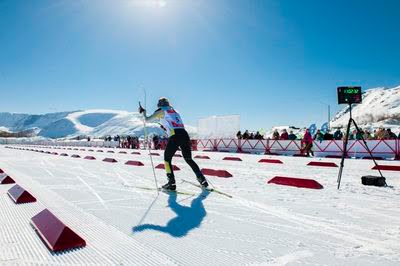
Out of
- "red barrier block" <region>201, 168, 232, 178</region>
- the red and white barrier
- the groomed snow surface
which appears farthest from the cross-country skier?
the red and white barrier

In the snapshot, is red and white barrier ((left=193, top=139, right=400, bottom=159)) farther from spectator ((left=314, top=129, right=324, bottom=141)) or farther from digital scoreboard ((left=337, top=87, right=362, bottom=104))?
digital scoreboard ((left=337, top=87, right=362, bottom=104))

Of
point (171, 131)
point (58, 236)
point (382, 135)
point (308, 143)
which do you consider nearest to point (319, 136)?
point (308, 143)

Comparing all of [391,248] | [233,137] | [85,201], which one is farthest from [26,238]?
[233,137]

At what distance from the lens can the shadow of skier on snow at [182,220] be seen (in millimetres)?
3682

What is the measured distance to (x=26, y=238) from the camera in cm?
338

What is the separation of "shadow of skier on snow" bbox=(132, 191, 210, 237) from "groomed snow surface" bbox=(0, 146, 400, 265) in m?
0.01

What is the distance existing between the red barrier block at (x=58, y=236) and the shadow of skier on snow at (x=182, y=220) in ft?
2.28

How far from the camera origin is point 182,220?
4.11 metres

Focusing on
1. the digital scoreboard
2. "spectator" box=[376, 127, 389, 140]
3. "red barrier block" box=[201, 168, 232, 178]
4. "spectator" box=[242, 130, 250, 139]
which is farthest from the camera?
"spectator" box=[242, 130, 250, 139]

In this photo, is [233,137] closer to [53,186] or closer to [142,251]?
[53,186]

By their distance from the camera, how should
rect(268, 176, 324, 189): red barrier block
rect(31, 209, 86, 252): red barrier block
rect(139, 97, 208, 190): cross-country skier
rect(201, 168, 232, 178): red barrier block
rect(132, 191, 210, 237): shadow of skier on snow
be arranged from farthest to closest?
rect(201, 168, 232, 178): red barrier block
rect(268, 176, 324, 189): red barrier block
rect(139, 97, 208, 190): cross-country skier
rect(132, 191, 210, 237): shadow of skier on snow
rect(31, 209, 86, 252): red barrier block

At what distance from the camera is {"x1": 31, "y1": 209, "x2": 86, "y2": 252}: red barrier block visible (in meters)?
3.02

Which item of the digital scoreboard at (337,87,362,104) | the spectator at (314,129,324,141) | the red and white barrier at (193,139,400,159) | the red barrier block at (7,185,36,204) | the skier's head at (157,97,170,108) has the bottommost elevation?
the red barrier block at (7,185,36,204)

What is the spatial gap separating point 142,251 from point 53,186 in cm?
467
